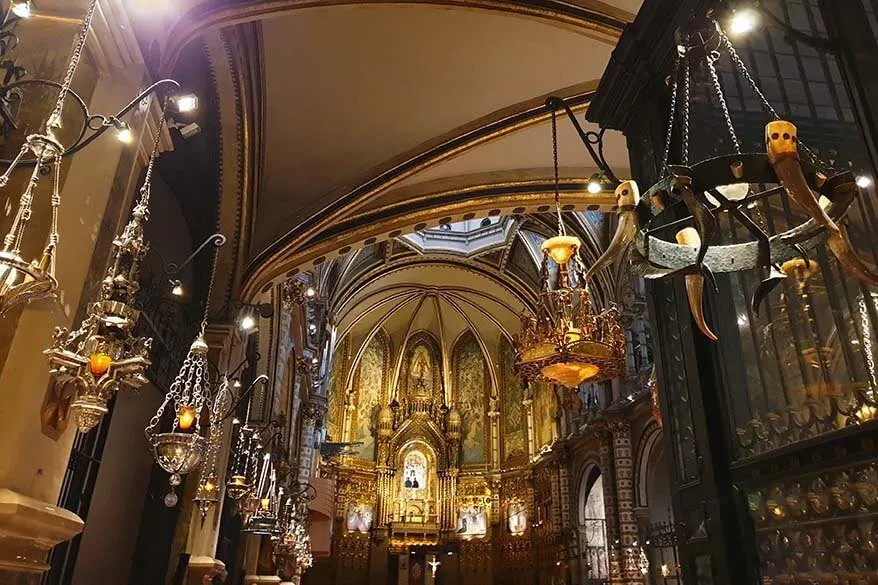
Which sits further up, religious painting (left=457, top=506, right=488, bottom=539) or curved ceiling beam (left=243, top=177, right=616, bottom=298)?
curved ceiling beam (left=243, top=177, right=616, bottom=298)

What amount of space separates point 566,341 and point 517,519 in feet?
50.4

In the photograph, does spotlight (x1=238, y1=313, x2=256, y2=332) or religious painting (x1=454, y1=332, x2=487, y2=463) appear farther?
religious painting (x1=454, y1=332, x2=487, y2=463)

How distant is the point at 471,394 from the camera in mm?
23828

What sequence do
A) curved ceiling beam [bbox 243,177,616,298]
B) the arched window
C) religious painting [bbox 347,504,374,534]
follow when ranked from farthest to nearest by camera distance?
religious painting [bbox 347,504,374,534]
the arched window
curved ceiling beam [bbox 243,177,616,298]

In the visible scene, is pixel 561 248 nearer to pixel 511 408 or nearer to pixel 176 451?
pixel 176 451

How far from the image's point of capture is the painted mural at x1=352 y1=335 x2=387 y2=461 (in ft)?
74.6

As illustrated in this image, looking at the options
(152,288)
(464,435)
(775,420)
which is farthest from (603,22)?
(464,435)

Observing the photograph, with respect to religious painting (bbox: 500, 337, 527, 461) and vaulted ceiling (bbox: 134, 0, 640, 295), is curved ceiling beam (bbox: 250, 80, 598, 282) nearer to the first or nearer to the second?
vaulted ceiling (bbox: 134, 0, 640, 295)

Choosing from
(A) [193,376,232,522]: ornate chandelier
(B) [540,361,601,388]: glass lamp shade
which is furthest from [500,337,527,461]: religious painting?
(A) [193,376,232,522]: ornate chandelier

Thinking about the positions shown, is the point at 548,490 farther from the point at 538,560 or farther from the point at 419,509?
the point at 419,509

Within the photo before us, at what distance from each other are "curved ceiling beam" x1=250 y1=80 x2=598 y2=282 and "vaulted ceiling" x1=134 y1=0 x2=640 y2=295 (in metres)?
0.02

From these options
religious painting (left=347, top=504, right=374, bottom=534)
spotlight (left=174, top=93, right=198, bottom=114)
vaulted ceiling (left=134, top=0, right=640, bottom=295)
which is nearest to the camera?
spotlight (left=174, top=93, right=198, bottom=114)

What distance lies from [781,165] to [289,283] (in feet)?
32.6

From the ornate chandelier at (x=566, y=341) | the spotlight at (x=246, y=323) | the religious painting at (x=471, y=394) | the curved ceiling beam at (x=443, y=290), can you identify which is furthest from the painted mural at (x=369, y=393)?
the ornate chandelier at (x=566, y=341)
